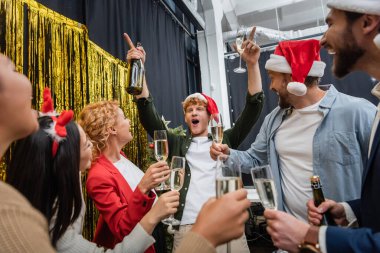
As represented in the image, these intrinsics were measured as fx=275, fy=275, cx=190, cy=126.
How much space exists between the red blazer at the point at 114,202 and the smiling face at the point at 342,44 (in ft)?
3.36

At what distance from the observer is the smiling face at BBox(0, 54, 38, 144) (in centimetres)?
74

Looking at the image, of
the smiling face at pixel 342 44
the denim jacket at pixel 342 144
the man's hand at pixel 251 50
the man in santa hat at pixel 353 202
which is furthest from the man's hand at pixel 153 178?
the man's hand at pixel 251 50

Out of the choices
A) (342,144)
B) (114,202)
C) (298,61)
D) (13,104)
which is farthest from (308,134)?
(13,104)

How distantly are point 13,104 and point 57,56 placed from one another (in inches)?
51.9

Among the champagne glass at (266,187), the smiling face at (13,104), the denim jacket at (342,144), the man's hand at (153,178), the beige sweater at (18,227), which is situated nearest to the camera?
the beige sweater at (18,227)

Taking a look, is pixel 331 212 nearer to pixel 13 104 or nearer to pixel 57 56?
pixel 13 104

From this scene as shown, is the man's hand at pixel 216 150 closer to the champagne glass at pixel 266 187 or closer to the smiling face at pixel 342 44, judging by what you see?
the champagne glass at pixel 266 187

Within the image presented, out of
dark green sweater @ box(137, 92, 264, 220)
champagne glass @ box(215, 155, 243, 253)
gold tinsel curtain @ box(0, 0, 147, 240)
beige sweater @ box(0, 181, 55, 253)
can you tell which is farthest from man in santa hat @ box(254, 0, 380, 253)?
gold tinsel curtain @ box(0, 0, 147, 240)

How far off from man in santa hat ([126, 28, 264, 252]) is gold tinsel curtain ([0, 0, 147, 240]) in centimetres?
46

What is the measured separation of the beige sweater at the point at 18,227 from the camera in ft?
1.71

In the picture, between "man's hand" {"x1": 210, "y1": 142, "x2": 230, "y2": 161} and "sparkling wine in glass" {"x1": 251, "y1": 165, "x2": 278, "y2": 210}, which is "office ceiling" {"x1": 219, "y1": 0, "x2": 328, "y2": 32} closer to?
"man's hand" {"x1": 210, "y1": 142, "x2": 230, "y2": 161}

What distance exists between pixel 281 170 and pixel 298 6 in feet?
16.3

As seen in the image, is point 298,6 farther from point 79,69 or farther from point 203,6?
point 79,69

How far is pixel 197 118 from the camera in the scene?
2.26 metres
